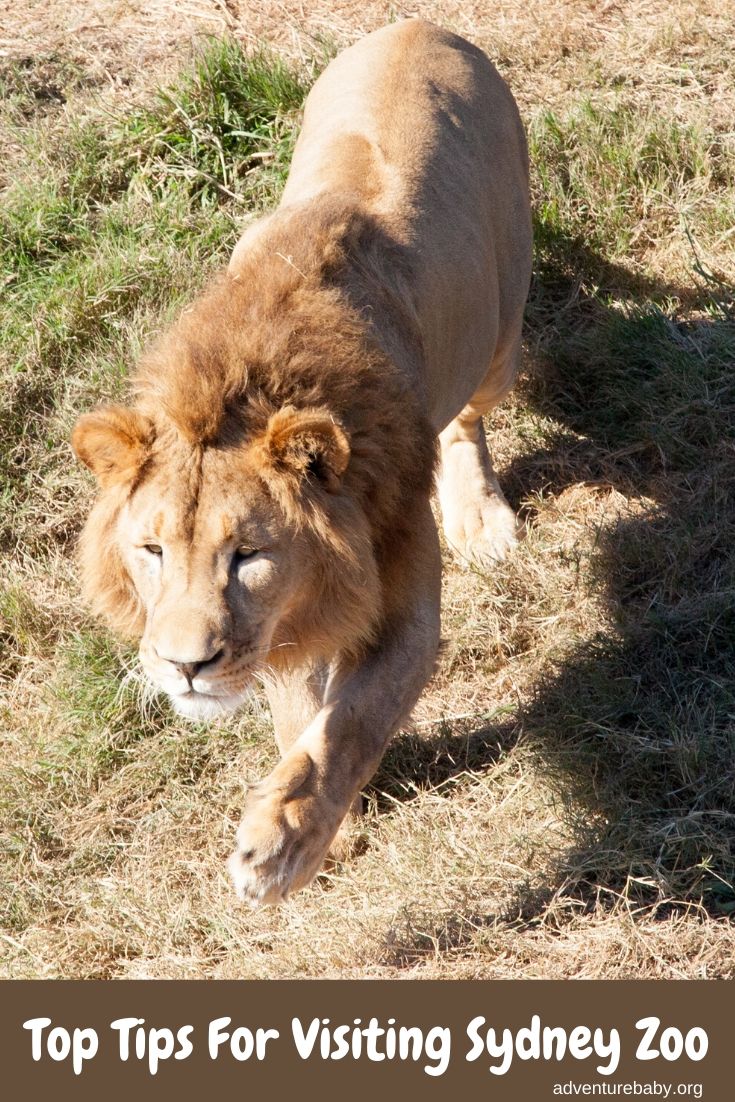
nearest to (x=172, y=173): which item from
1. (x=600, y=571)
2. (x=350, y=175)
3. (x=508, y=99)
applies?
(x=508, y=99)

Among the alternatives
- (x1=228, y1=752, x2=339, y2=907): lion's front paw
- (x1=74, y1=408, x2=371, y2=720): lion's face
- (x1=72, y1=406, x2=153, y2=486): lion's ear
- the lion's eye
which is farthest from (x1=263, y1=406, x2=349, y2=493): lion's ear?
(x1=228, y1=752, x2=339, y2=907): lion's front paw

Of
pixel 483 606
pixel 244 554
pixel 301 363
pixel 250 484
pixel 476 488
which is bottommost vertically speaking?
pixel 483 606

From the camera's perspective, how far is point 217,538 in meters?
3.49

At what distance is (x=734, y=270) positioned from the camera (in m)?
6.71

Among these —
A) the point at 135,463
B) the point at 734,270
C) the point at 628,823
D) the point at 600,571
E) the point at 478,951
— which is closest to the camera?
the point at 135,463

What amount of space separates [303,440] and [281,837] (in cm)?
98

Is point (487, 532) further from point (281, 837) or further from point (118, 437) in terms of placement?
point (281, 837)

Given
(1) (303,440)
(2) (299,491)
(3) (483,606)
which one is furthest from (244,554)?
(3) (483,606)

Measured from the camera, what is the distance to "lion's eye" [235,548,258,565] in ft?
11.6

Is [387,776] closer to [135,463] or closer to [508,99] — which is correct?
[135,463]

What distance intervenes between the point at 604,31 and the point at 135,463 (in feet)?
17.2

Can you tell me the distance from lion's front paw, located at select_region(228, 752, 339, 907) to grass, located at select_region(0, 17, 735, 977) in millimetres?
757

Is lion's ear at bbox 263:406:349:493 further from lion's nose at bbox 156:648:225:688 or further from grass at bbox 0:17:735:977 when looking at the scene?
grass at bbox 0:17:735:977

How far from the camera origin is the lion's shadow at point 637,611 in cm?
430
